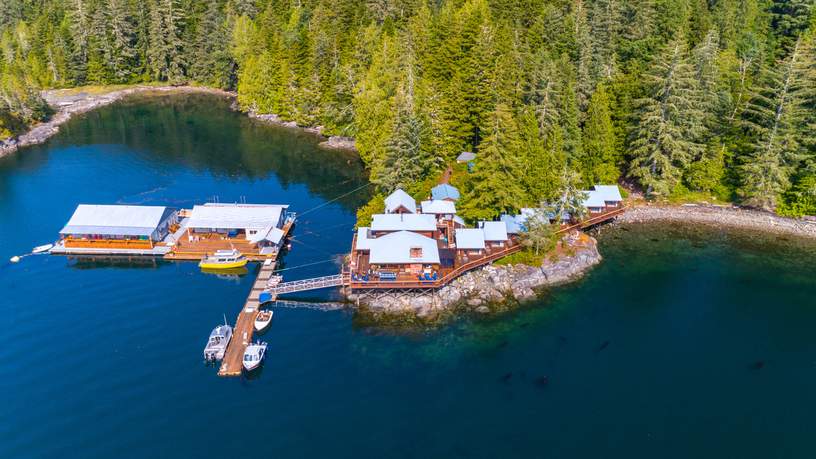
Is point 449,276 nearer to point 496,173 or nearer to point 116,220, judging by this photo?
point 496,173

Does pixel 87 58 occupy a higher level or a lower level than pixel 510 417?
higher

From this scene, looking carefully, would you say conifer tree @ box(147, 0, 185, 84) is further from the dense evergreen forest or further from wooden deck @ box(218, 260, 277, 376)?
wooden deck @ box(218, 260, 277, 376)

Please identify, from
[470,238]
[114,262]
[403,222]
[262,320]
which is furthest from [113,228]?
[470,238]

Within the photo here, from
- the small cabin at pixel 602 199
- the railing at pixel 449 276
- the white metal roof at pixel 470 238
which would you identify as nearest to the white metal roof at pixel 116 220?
the railing at pixel 449 276

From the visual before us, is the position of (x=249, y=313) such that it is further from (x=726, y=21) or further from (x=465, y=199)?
(x=726, y=21)

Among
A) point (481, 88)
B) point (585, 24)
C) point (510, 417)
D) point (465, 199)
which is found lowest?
point (510, 417)

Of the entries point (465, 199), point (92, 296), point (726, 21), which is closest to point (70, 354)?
point (92, 296)

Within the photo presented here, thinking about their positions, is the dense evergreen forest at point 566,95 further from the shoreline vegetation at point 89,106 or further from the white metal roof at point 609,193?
the white metal roof at point 609,193
